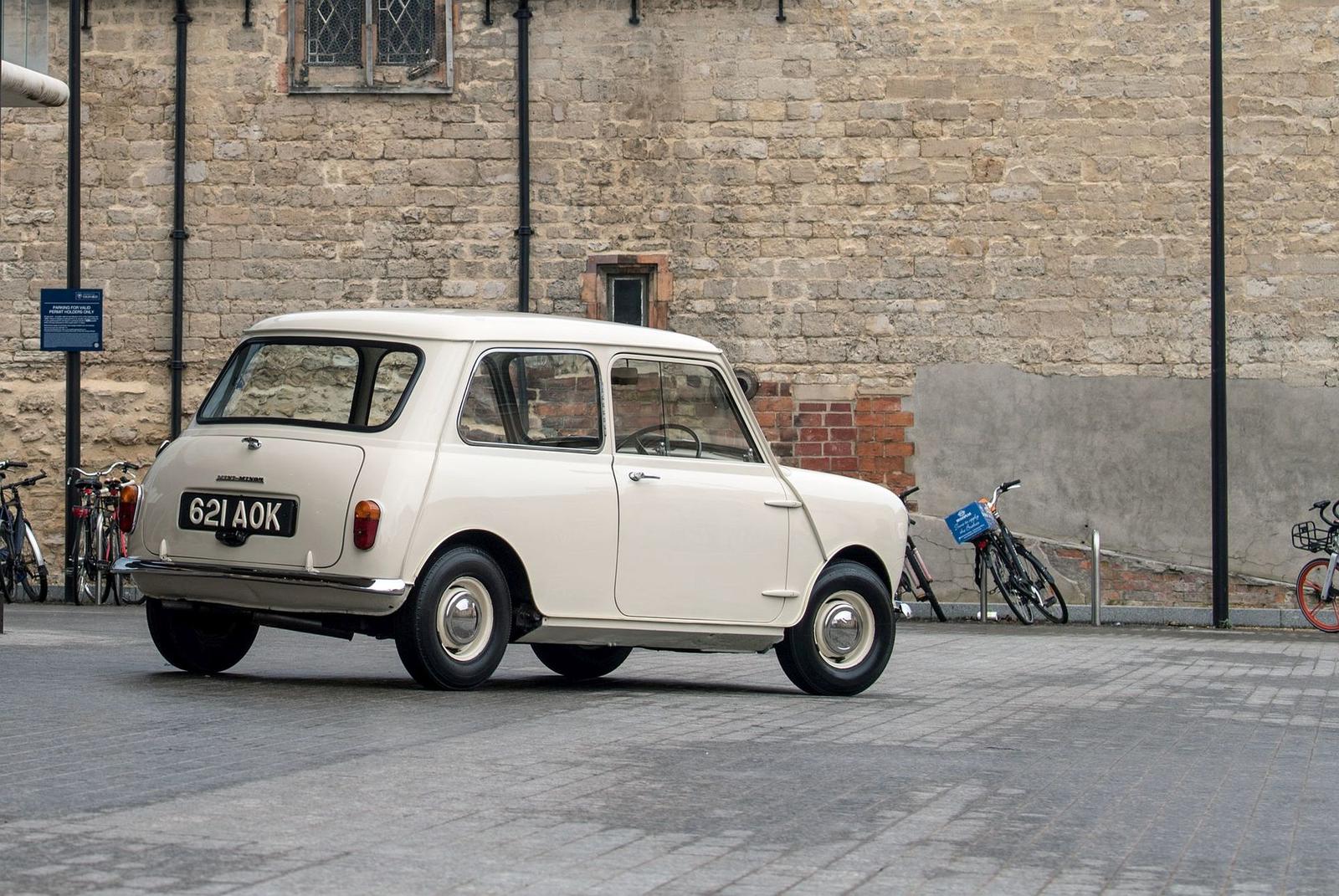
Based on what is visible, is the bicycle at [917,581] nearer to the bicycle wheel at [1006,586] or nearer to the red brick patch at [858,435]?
the bicycle wheel at [1006,586]

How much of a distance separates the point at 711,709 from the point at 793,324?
41.6 feet

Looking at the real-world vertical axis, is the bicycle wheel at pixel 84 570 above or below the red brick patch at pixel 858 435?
below

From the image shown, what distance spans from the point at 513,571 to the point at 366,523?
0.89 meters

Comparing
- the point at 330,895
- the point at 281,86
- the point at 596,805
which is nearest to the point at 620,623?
the point at 596,805

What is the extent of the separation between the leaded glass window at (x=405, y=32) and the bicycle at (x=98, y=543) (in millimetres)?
5348

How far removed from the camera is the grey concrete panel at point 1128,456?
69.0 feet

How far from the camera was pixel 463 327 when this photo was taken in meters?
9.45

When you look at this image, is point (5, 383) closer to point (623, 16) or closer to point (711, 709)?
point (623, 16)

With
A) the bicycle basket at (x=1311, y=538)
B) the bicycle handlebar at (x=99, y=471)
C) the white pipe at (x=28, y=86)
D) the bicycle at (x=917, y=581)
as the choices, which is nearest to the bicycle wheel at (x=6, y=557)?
the bicycle handlebar at (x=99, y=471)

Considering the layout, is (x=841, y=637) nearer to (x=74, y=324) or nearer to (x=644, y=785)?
(x=644, y=785)

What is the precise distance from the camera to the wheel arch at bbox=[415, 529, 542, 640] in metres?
9.20

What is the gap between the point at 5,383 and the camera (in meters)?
21.7

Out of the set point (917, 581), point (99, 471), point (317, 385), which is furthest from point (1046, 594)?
point (317, 385)

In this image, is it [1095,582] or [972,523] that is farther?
[972,523]
